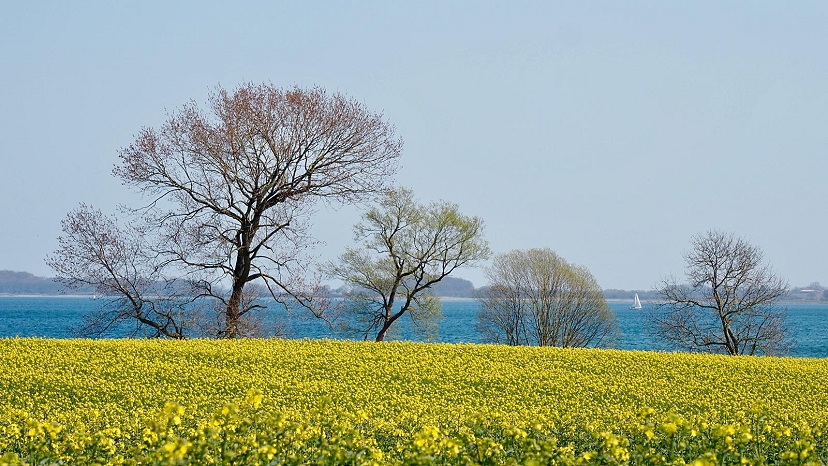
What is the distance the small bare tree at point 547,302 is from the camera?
44.7m

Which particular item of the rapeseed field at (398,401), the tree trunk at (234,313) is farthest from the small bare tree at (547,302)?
the rapeseed field at (398,401)

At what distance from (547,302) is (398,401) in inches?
1275

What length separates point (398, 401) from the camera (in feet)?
42.7

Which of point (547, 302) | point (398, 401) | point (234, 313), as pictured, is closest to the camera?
point (398, 401)

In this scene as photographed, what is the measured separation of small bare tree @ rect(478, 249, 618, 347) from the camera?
4466 cm

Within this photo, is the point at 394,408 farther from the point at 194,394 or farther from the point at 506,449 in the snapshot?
the point at 506,449

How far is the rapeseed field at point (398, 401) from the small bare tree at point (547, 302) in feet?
83.1

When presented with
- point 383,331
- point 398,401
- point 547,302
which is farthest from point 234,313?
point 547,302

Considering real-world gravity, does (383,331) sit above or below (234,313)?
below

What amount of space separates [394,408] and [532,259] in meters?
33.5

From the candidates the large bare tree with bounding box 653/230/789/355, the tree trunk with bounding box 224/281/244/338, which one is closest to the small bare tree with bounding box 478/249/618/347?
the large bare tree with bounding box 653/230/789/355

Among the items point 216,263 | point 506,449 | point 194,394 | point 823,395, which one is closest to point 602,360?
point 823,395

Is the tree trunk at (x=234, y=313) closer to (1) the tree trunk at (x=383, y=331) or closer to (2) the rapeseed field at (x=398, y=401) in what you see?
Answer: (2) the rapeseed field at (x=398, y=401)

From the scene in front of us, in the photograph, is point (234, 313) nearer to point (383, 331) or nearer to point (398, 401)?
point (383, 331)
